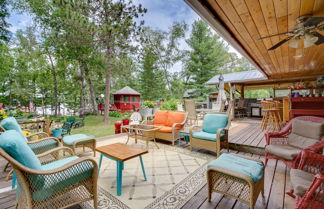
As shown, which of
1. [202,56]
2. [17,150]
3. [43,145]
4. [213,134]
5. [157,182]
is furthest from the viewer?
[202,56]

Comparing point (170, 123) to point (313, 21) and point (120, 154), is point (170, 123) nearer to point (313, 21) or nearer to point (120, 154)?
point (120, 154)

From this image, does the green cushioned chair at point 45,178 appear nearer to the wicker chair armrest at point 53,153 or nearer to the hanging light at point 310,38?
the wicker chair armrest at point 53,153

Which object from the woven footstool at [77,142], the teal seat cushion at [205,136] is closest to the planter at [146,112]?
the teal seat cushion at [205,136]

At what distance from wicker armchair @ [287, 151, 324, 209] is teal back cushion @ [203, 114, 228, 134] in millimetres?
1872

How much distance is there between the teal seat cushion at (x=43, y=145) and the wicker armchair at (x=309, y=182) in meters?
3.75

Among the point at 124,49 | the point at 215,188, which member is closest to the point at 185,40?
the point at 124,49

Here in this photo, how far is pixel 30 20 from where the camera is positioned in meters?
10.2

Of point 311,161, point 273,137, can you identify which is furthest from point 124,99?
point 311,161

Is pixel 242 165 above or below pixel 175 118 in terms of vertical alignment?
below

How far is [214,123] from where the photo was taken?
3834 mm

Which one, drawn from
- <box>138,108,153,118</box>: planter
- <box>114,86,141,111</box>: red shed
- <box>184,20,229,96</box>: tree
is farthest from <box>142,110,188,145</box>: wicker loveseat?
<box>114,86,141,111</box>: red shed

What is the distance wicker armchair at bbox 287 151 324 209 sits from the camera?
1.29 m

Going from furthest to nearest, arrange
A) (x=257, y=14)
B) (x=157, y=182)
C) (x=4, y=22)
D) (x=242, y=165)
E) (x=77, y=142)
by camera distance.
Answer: (x=4, y=22), (x=77, y=142), (x=157, y=182), (x=257, y=14), (x=242, y=165)

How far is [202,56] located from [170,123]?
1432 cm
